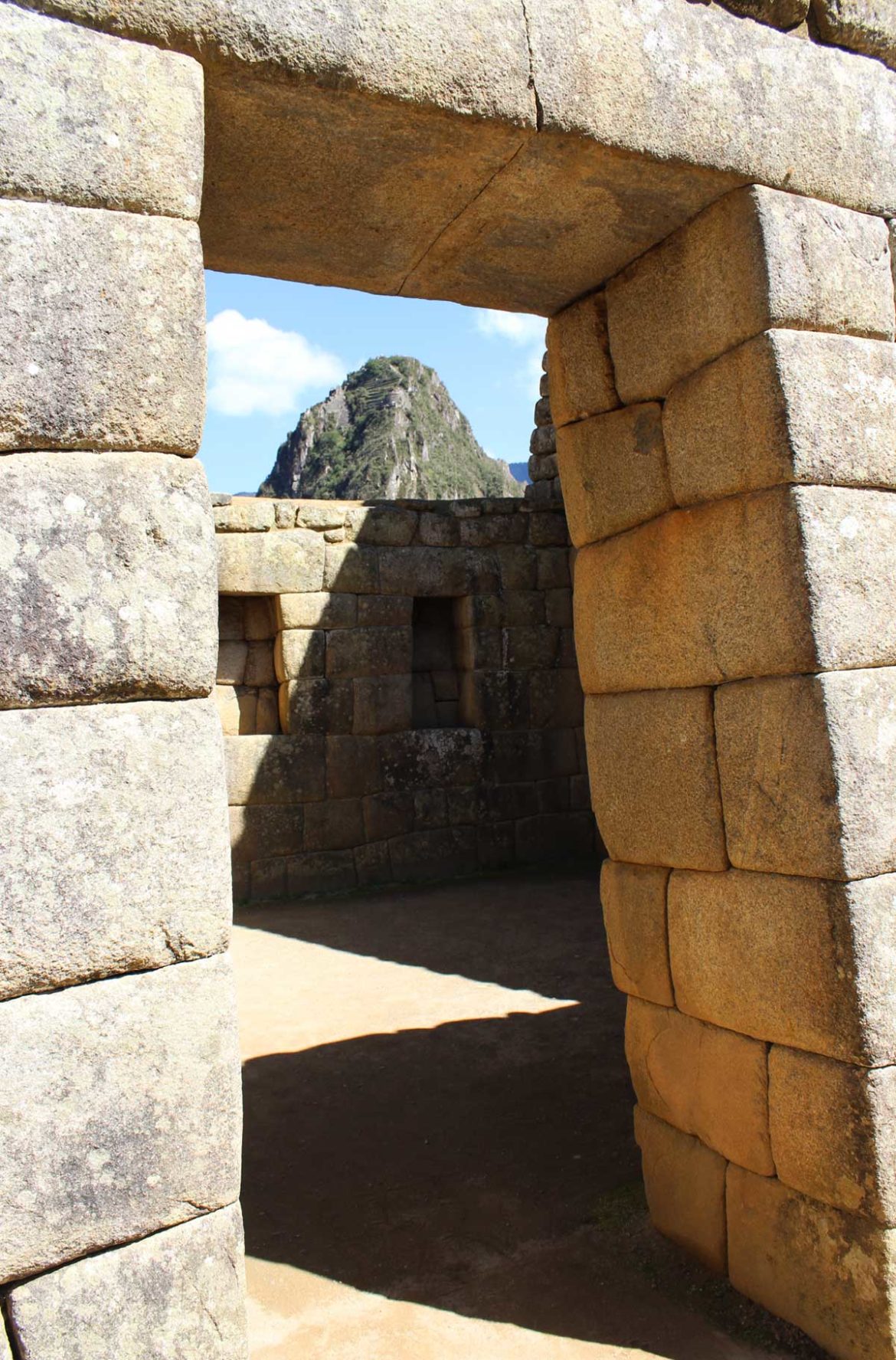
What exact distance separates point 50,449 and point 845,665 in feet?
6.61

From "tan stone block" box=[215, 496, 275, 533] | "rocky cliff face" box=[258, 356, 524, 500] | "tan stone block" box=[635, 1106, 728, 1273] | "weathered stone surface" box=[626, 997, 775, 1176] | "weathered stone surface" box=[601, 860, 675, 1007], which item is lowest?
"tan stone block" box=[635, 1106, 728, 1273]

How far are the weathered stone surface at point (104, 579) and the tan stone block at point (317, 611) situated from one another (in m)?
7.34

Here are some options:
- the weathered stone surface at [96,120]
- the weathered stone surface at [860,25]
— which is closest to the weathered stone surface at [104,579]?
the weathered stone surface at [96,120]

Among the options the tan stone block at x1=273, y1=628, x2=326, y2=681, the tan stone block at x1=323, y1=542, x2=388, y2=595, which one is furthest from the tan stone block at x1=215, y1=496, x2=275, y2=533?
the tan stone block at x1=273, y1=628, x2=326, y2=681

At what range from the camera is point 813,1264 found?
107 inches

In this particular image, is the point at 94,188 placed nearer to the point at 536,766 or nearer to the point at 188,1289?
the point at 188,1289

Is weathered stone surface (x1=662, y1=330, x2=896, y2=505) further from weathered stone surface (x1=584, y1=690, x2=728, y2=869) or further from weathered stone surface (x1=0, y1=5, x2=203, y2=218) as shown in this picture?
weathered stone surface (x1=0, y1=5, x2=203, y2=218)

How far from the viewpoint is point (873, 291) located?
2949 millimetres

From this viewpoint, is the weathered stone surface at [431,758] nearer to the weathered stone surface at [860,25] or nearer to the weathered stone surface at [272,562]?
the weathered stone surface at [272,562]

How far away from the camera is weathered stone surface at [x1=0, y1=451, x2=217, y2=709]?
1.81 meters

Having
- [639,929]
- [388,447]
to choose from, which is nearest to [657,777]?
[639,929]

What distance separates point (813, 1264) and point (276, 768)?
7020 mm

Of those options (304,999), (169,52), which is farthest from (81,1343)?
(304,999)

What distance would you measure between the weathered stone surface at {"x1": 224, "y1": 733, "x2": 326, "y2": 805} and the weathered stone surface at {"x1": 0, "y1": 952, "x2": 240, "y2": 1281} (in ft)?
23.9
